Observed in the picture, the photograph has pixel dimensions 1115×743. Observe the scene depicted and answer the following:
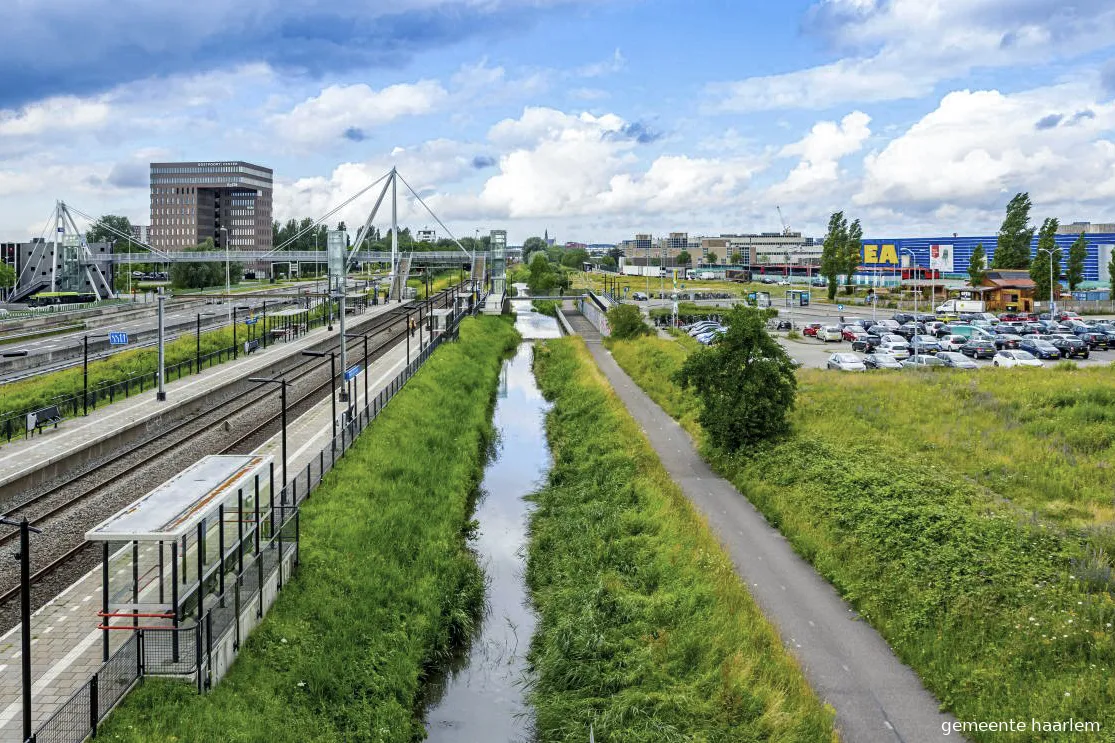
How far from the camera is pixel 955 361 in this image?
145 feet

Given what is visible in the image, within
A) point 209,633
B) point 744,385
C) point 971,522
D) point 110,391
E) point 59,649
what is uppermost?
point 744,385

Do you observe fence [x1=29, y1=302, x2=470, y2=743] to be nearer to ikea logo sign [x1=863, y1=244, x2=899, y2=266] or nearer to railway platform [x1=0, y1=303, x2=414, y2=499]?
railway platform [x1=0, y1=303, x2=414, y2=499]

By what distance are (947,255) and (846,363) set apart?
1270 inches

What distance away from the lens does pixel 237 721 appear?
41.1 feet

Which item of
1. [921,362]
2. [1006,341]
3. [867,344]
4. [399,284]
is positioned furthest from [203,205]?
[921,362]

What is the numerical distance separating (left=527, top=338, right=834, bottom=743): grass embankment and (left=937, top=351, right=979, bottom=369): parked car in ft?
76.1

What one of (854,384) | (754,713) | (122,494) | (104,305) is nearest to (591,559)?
(754,713)

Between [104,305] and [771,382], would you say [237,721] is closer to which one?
[771,382]

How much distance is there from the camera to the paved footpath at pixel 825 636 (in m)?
13.0

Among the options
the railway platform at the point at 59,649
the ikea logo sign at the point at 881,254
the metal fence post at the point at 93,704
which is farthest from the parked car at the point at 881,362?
the ikea logo sign at the point at 881,254

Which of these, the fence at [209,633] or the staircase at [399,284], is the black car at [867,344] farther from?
the staircase at [399,284]

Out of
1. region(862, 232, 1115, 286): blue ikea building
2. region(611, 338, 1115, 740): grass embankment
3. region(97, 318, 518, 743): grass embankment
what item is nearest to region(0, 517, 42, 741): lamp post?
region(97, 318, 518, 743): grass embankment

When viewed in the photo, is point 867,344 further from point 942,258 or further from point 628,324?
point 942,258

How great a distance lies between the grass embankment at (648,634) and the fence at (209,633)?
547cm
